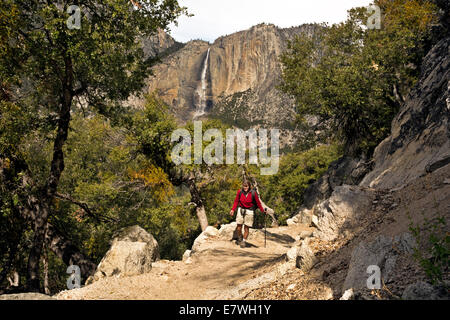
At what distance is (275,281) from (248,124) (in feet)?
471

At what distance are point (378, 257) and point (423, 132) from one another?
7436 mm

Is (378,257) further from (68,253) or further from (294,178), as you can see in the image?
(294,178)

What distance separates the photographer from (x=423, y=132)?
948 centimetres

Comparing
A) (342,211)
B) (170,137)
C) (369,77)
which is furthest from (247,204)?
(369,77)

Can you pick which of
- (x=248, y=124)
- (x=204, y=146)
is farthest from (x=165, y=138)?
(x=248, y=124)

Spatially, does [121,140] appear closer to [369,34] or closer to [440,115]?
[440,115]

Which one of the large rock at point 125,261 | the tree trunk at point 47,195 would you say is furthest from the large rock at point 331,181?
the tree trunk at point 47,195

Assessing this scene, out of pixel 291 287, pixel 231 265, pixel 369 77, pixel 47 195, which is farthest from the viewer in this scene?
pixel 369 77

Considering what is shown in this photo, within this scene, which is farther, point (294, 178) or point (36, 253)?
point (294, 178)

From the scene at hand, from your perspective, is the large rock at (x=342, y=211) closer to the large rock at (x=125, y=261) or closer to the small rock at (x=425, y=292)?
the small rock at (x=425, y=292)

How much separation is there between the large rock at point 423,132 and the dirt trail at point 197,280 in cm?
431

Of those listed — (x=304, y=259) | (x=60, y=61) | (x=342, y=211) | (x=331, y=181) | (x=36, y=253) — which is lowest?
(x=36, y=253)

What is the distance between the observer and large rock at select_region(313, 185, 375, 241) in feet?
21.4

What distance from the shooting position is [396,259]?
12.3 ft
